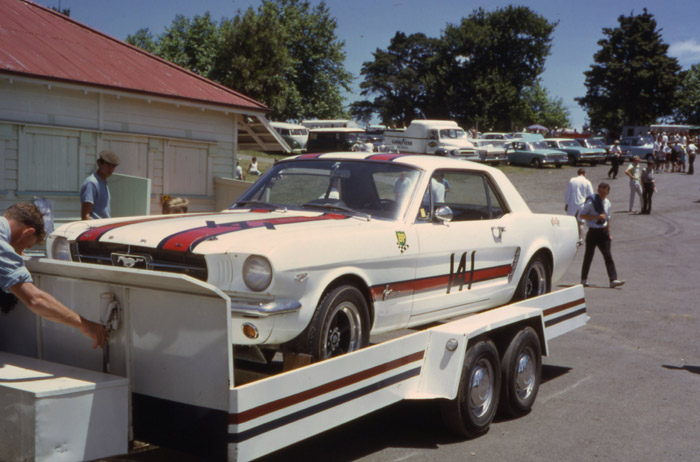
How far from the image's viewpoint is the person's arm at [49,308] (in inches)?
142

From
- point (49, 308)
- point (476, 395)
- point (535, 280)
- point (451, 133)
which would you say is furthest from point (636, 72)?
point (49, 308)

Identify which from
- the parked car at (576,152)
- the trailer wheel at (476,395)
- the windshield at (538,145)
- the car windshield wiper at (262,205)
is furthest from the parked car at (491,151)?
the trailer wheel at (476,395)

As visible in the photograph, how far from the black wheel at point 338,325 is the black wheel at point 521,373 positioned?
4.40 ft

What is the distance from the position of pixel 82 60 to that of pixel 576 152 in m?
32.4

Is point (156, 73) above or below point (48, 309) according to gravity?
above

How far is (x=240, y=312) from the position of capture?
4121 millimetres

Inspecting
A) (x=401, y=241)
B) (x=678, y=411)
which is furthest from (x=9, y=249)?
(x=678, y=411)

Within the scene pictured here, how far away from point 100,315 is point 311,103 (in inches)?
2236

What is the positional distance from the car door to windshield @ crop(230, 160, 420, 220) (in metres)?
0.24

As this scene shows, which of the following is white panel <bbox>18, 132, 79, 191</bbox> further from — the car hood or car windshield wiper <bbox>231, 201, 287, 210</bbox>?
Result: the car hood

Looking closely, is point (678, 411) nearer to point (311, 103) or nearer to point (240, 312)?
point (240, 312)

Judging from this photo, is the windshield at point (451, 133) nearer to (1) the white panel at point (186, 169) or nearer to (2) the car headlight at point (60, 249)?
(1) the white panel at point (186, 169)

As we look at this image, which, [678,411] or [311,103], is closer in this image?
[678,411]

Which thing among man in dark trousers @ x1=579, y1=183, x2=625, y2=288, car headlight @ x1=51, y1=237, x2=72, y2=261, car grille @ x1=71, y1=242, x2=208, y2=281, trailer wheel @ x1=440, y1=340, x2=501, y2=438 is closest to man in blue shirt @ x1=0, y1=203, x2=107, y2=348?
car grille @ x1=71, y1=242, x2=208, y2=281
